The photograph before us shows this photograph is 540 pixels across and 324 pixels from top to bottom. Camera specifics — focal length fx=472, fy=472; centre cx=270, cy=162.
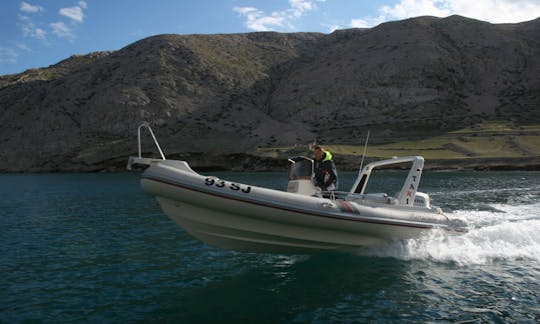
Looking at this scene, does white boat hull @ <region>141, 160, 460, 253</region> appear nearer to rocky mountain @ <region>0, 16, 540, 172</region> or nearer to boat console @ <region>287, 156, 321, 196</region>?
boat console @ <region>287, 156, 321, 196</region>

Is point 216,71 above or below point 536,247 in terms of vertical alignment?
above

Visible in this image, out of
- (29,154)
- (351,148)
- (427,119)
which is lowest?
(29,154)

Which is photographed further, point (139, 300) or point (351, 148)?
point (351, 148)

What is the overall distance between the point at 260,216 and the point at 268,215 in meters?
0.19

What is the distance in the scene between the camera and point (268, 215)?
423 inches

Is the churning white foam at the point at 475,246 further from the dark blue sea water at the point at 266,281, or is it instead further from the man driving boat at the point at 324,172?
the man driving boat at the point at 324,172

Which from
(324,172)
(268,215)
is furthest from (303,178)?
(268,215)

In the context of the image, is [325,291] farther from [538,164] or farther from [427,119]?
[427,119]

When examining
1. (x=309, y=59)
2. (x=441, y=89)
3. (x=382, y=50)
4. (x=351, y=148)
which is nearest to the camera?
(x=351, y=148)

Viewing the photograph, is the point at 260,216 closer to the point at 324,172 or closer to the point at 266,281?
the point at 266,281

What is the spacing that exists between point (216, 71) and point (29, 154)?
1637 inches

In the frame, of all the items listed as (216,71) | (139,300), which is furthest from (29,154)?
(139,300)

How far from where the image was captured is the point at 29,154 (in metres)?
86.4

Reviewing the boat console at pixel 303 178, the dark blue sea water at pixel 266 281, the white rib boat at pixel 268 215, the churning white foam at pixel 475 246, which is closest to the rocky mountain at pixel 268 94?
the dark blue sea water at pixel 266 281
